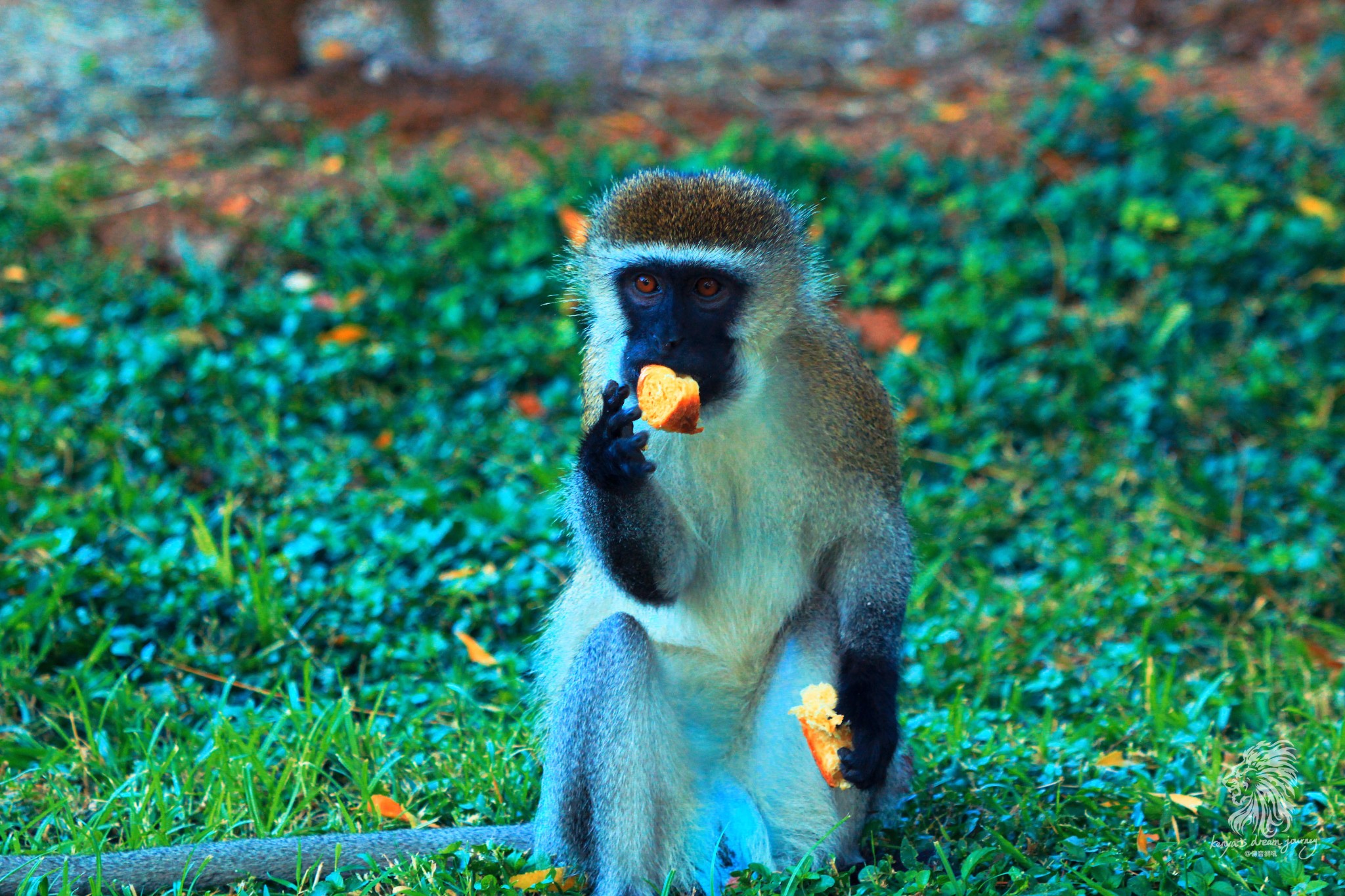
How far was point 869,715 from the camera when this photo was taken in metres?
2.86

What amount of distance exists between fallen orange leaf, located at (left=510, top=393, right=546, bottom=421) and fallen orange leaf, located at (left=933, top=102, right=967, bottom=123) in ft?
9.51

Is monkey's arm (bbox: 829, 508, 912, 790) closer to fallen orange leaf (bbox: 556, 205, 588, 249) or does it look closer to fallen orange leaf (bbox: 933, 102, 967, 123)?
fallen orange leaf (bbox: 556, 205, 588, 249)

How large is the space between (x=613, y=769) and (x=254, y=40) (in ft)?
18.3

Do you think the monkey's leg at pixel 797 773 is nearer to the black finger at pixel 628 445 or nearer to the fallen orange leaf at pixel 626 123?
the black finger at pixel 628 445

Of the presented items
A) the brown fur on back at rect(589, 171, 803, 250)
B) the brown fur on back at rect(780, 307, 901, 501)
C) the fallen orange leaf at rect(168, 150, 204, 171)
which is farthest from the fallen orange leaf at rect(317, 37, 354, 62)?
the brown fur on back at rect(780, 307, 901, 501)

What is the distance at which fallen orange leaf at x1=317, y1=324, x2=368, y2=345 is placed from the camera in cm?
555

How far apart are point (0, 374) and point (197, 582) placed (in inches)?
68.5

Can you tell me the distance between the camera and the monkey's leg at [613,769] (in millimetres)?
2816

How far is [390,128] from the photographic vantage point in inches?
271

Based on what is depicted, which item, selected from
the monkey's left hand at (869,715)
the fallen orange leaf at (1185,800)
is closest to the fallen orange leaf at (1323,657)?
the fallen orange leaf at (1185,800)

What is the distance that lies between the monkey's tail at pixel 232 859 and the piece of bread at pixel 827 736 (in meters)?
0.72

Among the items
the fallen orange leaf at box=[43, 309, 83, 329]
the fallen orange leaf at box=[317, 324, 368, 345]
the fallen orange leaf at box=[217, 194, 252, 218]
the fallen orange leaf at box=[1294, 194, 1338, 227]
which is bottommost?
the fallen orange leaf at box=[317, 324, 368, 345]

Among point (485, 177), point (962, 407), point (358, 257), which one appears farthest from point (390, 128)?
point (962, 407)

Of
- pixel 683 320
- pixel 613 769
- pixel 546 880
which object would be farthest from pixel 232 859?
pixel 683 320
